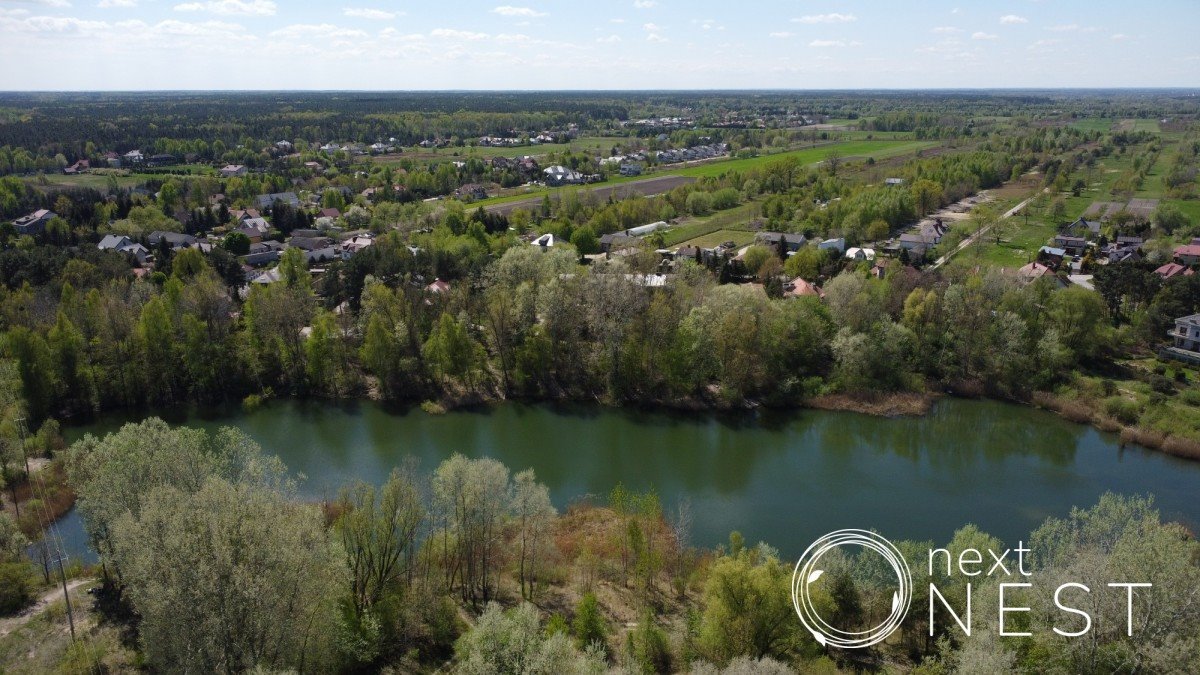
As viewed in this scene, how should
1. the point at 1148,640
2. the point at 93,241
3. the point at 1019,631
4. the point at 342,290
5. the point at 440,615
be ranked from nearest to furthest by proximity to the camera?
the point at 1148,640 → the point at 1019,631 → the point at 440,615 → the point at 342,290 → the point at 93,241

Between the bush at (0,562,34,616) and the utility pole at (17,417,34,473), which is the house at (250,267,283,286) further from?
the bush at (0,562,34,616)

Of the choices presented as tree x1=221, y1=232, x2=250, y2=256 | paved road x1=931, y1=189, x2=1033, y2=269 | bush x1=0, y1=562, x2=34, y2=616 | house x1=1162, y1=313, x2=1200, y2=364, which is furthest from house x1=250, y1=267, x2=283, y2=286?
house x1=1162, y1=313, x2=1200, y2=364

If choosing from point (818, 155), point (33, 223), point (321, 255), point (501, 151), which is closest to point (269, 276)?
point (321, 255)

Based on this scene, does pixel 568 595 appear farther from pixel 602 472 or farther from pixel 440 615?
pixel 602 472

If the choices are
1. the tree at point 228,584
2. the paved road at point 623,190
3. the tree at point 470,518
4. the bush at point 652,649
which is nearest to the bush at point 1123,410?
the bush at point 652,649

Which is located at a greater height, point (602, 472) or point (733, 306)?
point (733, 306)

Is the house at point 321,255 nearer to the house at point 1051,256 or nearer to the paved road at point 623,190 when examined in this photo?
the paved road at point 623,190

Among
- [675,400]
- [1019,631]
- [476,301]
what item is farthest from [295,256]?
[1019,631]
